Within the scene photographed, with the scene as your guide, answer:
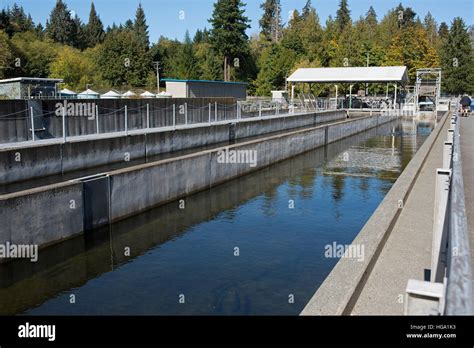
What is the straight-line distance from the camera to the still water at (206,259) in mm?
8914

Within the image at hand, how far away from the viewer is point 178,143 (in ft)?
91.9

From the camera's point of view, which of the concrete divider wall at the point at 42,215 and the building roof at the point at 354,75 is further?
the building roof at the point at 354,75

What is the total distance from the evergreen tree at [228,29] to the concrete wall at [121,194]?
261 ft

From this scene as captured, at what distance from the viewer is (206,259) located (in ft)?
37.0

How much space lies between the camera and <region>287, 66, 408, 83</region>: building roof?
62.5 metres

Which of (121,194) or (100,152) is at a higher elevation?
(100,152)

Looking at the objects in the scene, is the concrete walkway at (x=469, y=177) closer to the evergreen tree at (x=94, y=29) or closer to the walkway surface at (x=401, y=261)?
the walkway surface at (x=401, y=261)

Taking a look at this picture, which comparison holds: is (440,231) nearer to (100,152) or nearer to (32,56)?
(100,152)

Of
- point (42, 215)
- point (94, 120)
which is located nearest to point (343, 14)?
point (94, 120)

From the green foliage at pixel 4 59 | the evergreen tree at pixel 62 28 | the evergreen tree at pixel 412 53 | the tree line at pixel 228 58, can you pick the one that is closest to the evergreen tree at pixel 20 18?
the evergreen tree at pixel 62 28

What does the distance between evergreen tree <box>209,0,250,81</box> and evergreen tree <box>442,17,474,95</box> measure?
4731 cm

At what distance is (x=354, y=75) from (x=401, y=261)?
196 feet

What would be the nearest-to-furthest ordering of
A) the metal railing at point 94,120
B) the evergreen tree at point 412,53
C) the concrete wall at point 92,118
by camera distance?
the concrete wall at point 92,118, the metal railing at point 94,120, the evergreen tree at point 412,53
